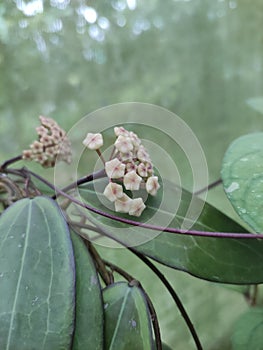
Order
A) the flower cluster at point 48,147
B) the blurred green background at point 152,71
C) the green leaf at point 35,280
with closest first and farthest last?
the green leaf at point 35,280
the flower cluster at point 48,147
the blurred green background at point 152,71

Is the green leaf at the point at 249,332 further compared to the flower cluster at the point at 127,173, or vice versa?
the green leaf at the point at 249,332

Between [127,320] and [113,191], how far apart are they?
0.42ft

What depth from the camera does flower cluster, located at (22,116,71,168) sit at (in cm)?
56

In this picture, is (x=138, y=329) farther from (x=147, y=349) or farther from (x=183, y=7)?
(x=183, y=7)

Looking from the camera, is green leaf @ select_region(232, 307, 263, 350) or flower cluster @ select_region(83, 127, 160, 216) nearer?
flower cluster @ select_region(83, 127, 160, 216)

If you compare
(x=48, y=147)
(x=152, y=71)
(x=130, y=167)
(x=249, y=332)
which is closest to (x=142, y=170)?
(x=130, y=167)

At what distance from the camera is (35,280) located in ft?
1.37

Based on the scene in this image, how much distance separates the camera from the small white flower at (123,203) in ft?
1.52

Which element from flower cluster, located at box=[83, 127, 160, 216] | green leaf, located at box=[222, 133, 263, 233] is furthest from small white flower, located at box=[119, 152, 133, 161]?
green leaf, located at box=[222, 133, 263, 233]

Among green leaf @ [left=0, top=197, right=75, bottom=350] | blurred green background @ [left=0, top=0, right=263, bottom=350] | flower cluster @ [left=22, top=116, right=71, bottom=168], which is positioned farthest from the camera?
blurred green background @ [left=0, top=0, right=263, bottom=350]

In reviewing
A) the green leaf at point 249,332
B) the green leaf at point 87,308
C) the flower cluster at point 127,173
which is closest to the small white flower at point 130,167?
the flower cluster at point 127,173

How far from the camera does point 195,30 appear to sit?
1221mm

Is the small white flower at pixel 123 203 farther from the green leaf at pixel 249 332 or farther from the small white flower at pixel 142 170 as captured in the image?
the green leaf at pixel 249 332

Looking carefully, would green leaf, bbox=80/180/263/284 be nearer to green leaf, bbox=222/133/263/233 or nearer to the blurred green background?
green leaf, bbox=222/133/263/233
